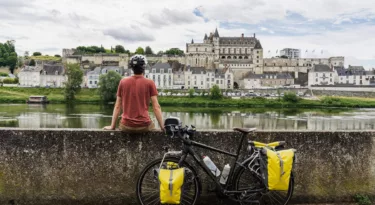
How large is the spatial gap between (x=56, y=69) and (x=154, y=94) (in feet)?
383

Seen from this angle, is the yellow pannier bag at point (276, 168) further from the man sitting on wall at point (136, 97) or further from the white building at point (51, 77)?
the white building at point (51, 77)

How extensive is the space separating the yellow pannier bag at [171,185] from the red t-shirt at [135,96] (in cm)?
92

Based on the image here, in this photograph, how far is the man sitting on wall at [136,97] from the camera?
16.9ft

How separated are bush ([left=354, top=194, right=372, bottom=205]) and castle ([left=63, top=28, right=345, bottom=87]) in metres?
130

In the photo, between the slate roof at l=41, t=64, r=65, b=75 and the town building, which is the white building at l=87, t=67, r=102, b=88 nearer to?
the slate roof at l=41, t=64, r=65, b=75

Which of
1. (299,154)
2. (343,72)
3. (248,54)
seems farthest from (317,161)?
(248,54)

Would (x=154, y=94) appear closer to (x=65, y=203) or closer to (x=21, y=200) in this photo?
(x=65, y=203)

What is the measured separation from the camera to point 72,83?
84812 millimetres

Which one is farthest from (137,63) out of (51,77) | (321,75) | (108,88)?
(321,75)

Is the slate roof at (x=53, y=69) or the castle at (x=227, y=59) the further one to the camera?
the castle at (x=227, y=59)

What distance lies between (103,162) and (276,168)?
2.49 m

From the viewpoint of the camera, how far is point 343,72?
Result: 12612cm

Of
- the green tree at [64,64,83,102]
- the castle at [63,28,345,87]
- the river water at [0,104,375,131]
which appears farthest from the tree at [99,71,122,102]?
the castle at [63,28,345,87]

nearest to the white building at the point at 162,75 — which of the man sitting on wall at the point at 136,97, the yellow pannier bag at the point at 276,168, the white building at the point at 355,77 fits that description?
the white building at the point at 355,77
